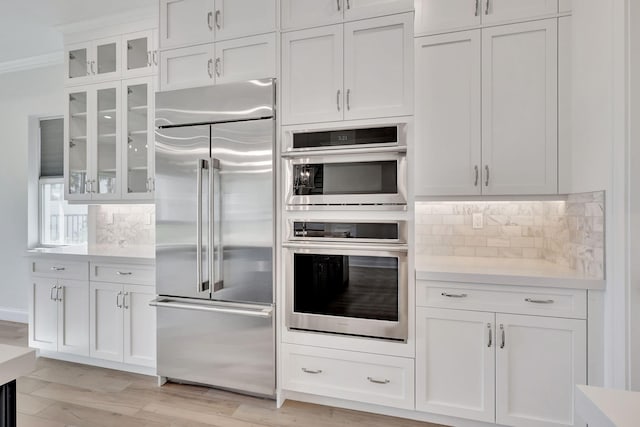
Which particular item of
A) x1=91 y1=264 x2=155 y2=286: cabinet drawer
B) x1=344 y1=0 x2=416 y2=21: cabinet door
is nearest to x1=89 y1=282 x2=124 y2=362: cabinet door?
x1=91 y1=264 x2=155 y2=286: cabinet drawer

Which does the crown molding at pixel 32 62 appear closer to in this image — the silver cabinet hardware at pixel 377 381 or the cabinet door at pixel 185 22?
the cabinet door at pixel 185 22

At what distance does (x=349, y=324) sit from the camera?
2.17 m

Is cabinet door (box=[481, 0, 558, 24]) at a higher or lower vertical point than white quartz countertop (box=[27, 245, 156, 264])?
higher

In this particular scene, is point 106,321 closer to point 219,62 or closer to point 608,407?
point 219,62

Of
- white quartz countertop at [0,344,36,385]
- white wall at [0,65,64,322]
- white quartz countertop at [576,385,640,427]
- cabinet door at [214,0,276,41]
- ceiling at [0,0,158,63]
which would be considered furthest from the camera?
white wall at [0,65,64,322]

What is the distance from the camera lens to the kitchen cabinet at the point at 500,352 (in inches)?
73.8

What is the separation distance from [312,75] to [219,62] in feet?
2.24

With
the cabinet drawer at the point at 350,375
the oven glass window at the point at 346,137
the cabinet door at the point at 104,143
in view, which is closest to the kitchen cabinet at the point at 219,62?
the oven glass window at the point at 346,137

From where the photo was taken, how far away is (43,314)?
2.97 m

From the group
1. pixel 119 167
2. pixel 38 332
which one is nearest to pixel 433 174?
pixel 119 167

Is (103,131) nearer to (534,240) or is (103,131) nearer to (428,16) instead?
(428,16)

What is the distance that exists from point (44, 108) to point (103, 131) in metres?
1.39

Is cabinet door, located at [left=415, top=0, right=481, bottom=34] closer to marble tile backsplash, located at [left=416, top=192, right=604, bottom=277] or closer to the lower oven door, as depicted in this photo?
marble tile backsplash, located at [left=416, top=192, right=604, bottom=277]

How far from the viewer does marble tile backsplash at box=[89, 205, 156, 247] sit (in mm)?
3377
